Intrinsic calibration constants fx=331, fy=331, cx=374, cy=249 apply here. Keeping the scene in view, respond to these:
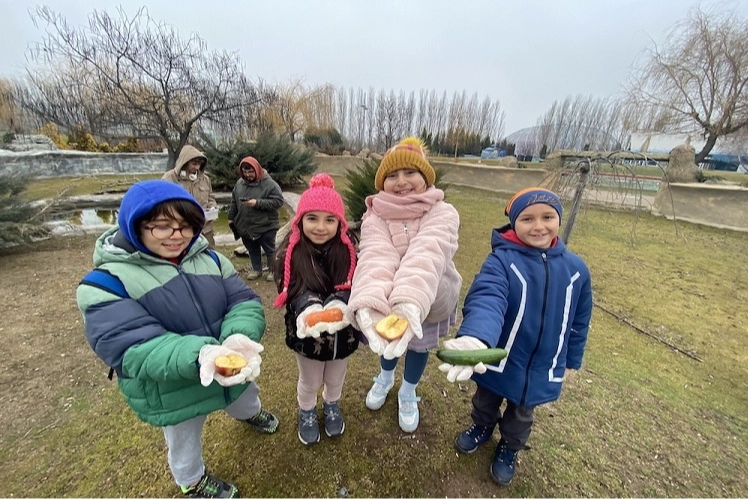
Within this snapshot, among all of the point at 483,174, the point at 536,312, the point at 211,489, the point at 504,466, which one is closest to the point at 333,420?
the point at 211,489

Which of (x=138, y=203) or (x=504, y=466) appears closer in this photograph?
(x=138, y=203)

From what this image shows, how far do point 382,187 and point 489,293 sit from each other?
2.62 ft

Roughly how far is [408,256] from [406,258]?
0.05 feet

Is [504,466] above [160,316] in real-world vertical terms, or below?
below

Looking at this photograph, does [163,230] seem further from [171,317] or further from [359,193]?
[359,193]

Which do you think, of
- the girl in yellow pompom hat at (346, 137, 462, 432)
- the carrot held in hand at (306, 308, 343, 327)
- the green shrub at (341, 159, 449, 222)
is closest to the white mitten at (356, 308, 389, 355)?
the girl in yellow pompom hat at (346, 137, 462, 432)

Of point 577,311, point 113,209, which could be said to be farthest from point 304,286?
point 113,209

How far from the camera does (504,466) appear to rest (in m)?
1.92

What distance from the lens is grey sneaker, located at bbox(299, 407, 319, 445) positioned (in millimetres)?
2057

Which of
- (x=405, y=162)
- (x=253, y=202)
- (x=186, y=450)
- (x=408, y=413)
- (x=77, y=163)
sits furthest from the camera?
(x=77, y=163)

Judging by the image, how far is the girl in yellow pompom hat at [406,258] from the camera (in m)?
1.25

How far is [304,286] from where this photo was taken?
172 cm

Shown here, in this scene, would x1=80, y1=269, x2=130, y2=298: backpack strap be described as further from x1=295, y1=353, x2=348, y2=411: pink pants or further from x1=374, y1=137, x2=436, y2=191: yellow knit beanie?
x1=374, y1=137, x2=436, y2=191: yellow knit beanie

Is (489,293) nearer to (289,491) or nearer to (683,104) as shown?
(289,491)
